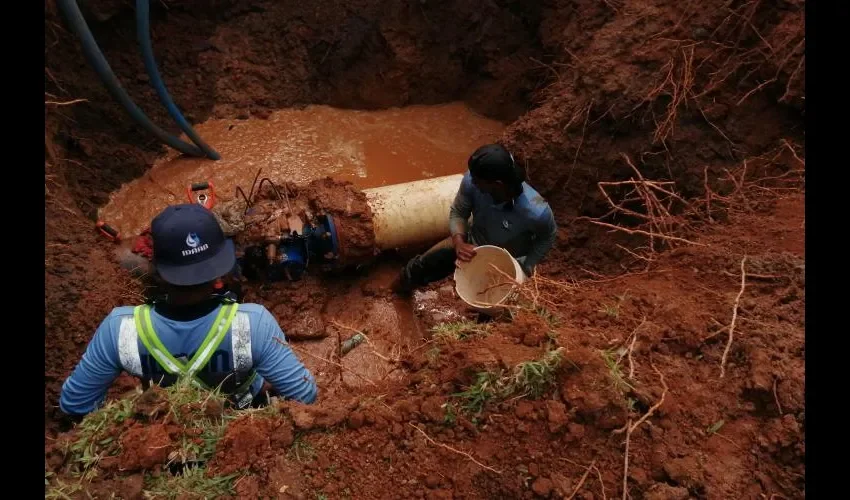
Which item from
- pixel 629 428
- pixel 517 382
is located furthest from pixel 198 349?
pixel 629 428

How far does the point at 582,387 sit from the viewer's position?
2010 mm

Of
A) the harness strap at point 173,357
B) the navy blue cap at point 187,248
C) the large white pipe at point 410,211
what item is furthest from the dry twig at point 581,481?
the large white pipe at point 410,211

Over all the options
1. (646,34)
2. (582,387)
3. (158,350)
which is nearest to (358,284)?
(158,350)

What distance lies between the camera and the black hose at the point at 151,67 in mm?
4250

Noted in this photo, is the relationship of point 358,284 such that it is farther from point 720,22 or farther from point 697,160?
point 720,22

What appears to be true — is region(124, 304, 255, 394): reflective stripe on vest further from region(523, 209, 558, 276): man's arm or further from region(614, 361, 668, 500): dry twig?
region(523, 209, 558, 276): man's arm

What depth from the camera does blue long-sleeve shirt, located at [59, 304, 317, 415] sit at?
7.07ft

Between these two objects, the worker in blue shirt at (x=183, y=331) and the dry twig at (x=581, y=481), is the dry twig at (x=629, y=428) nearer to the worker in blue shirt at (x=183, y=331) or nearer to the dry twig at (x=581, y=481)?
the dry twig at (x=581, y=481)

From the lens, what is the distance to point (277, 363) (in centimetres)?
233

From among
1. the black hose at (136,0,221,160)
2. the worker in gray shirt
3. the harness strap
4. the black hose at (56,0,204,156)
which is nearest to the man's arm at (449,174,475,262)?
the worker in gray shirt

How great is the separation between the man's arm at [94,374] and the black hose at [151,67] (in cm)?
299

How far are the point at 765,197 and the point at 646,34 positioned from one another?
1.70 meters

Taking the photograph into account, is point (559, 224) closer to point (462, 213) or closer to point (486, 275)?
point (462, 213)

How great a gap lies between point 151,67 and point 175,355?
3.26 m
